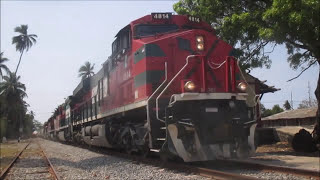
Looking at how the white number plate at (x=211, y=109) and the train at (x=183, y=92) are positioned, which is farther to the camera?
the white number plate at (x=211, y=109)

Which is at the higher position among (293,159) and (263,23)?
(263,23)

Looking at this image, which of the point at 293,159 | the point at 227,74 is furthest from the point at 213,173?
the point at 293,159

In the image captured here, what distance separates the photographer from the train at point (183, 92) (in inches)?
332

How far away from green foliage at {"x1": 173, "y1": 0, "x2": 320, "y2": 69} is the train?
2396mm

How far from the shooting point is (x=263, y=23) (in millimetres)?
12930

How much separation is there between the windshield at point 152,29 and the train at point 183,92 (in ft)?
0.03

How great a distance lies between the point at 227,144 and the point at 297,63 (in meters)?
8.59

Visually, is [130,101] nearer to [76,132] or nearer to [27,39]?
[76,132]

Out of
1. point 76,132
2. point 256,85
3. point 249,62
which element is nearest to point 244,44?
point 249,62

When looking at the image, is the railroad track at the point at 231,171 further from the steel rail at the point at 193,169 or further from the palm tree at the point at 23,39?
the palm tree at the point at 23,39

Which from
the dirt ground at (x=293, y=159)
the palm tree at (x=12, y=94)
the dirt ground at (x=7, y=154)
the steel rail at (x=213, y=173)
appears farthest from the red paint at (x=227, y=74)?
the palm tree at (x=12, y=94)

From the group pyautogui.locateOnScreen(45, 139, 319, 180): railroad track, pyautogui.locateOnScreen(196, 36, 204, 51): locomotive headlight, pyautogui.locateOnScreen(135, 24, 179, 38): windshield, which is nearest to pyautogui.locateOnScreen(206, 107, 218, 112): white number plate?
pyautogui.locateOnScreen(45, 139, 319, 180): railroad track

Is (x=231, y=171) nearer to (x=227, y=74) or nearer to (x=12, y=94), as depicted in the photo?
(x=227, y=74)

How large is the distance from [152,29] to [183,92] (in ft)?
8.49
